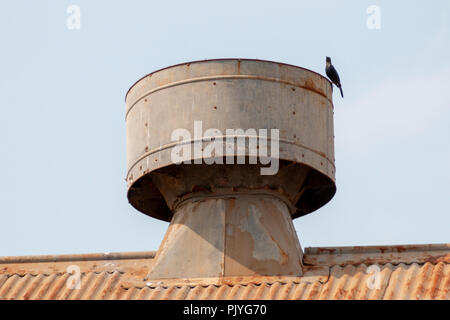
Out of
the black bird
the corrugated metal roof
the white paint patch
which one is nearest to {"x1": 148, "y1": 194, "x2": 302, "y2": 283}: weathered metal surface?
the white paint patch

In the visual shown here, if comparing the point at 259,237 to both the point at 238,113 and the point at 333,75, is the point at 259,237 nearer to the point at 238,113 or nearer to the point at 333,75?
the point at 238,113

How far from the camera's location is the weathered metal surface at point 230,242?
1349 centimetres

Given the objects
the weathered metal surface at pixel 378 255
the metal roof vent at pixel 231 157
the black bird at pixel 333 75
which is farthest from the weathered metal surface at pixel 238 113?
the weathered metal surface at pixel 378 255

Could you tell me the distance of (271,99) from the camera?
540 inches

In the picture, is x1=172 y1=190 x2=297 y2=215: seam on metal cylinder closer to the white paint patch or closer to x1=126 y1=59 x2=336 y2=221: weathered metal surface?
x1=126 y1=59 x2=336 y2=221: weathered metal surface

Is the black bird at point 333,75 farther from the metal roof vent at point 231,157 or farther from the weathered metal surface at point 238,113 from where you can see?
the metal roof vent at point 231,157

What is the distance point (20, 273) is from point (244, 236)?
2.97 m

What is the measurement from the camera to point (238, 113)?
13555mm

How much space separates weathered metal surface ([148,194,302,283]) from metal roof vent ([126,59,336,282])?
1 cm

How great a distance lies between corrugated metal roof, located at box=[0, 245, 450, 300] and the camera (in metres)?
12.8

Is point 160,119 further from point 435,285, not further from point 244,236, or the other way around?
point 435,285

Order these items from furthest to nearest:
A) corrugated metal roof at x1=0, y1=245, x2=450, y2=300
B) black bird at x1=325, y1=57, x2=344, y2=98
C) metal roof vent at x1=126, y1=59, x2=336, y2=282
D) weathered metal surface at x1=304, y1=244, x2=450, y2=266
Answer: black bird at x1=325, y1=57, x2=344, y2=98, metal roof vent at x1=126, y1=59, x2=336, y2=282, weathered metal surface at x1=304, y1=244, x2=450, y2=266, corrugated metal roof at x1=0, y1=245, x2=450, y2=300

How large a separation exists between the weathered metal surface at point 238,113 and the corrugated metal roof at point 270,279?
1.04 m

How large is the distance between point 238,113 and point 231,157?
0.55 metres
